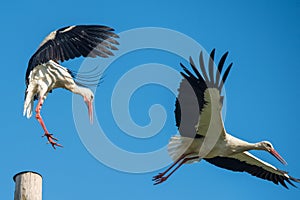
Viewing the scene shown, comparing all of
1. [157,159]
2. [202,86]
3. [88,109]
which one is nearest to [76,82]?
[88,109]

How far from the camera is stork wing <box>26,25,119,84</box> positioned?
32.3 feet

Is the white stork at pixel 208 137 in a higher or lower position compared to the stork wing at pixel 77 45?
lower

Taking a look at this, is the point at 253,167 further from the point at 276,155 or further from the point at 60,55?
the point at 60,55

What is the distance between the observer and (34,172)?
19.5 ft

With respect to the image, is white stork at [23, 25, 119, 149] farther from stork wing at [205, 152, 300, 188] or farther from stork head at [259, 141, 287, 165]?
stork head at [259, 141, 287, 165]

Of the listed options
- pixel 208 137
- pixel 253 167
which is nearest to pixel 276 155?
pixel 253 167

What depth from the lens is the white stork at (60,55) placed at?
986 cm

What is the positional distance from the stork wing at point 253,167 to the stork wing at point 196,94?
1.43 m

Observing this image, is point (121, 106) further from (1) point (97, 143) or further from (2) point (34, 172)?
(2) point (34, 172)

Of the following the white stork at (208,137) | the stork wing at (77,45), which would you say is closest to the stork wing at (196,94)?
the white stork at (208,137)

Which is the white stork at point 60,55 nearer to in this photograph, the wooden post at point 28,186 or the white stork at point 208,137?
the white stork at point 208,137

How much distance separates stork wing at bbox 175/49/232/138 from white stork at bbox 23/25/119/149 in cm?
119

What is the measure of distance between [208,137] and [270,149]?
1.17m

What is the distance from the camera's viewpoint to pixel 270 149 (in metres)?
10.9
